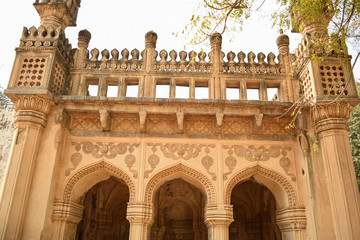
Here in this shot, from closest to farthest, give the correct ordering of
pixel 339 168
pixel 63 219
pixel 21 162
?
pixel 339 168
pixel 21 162
pixel 63 219

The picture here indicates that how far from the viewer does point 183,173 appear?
909 cm

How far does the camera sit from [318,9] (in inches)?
251

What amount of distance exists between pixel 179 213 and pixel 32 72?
804 cm

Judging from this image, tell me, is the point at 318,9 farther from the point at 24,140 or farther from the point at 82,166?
the point at 24,140

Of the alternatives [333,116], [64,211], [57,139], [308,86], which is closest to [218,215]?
[333,116]

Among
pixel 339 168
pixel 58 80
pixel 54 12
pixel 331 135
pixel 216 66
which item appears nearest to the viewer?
pixel 339 168

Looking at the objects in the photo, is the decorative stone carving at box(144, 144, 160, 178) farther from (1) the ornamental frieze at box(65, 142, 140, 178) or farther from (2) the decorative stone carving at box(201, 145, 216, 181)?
(2) the decorative stone carving at box(201, 145, 216, 181)

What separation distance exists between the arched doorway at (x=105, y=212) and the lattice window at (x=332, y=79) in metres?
8.25

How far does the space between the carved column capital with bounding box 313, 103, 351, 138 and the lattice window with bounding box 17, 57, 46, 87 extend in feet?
24.6

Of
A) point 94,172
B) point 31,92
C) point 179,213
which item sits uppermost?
point 31,92

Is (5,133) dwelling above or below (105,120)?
above

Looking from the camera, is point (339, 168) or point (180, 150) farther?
point (180, 150)

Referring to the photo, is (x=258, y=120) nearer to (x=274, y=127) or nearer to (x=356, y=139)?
(x=274, y=127)

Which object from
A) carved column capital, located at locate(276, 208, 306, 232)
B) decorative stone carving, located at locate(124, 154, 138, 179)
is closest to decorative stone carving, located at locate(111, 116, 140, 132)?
decorative stone carving, located at locate(124, 154, 138, 179)
